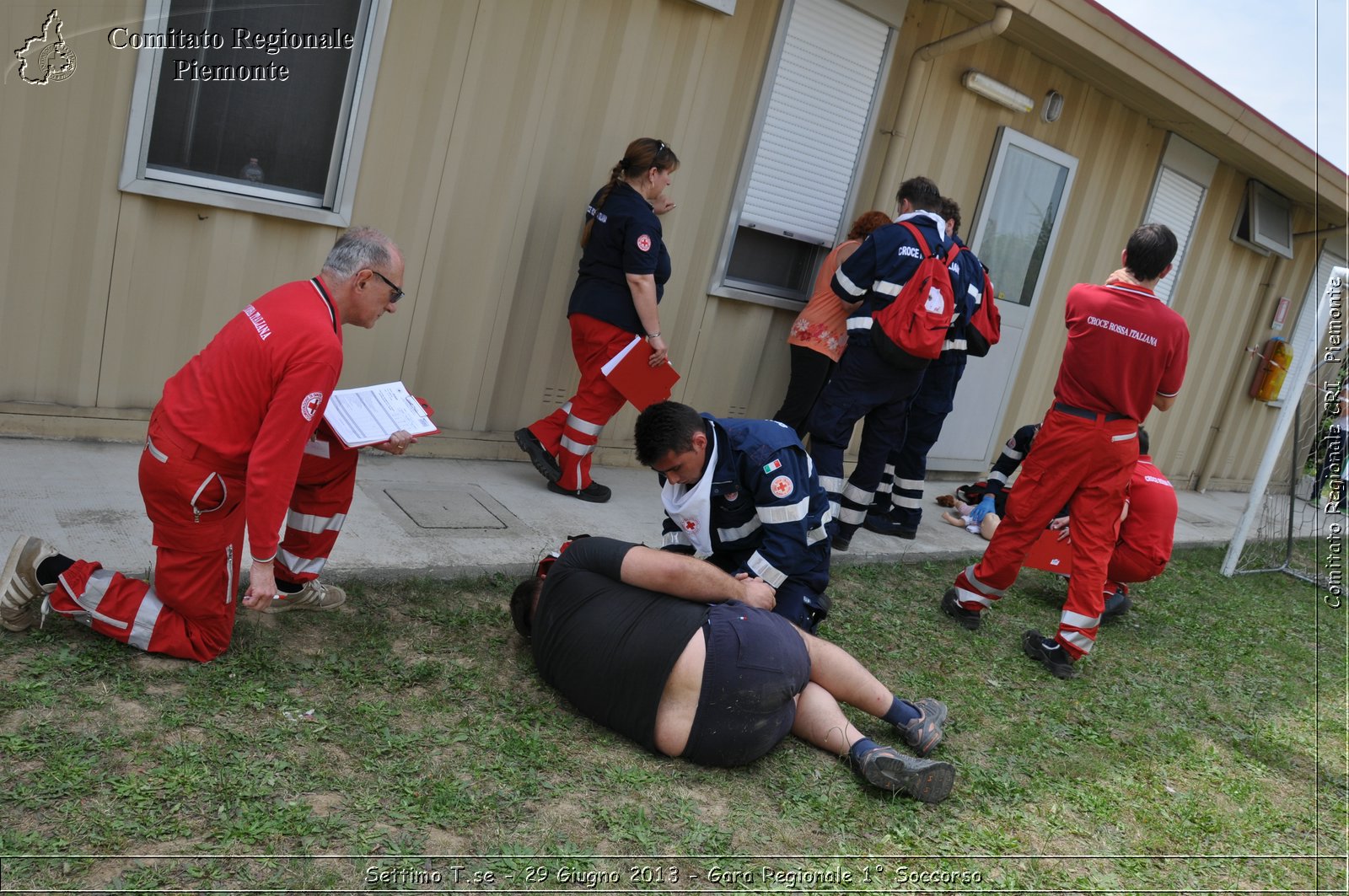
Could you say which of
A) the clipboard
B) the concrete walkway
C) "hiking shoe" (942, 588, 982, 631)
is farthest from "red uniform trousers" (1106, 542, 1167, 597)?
the clipboard

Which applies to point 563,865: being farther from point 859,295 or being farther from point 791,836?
point 859,295

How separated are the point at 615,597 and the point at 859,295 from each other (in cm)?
320

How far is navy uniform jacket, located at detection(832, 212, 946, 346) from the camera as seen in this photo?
229 inches

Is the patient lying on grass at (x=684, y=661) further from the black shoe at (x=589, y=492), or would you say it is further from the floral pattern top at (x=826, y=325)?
the floral pattern top at (x=826, y=325)

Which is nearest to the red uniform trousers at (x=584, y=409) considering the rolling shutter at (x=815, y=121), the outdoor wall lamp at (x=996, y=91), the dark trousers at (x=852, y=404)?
the dark trousers at (x=852, y=404)

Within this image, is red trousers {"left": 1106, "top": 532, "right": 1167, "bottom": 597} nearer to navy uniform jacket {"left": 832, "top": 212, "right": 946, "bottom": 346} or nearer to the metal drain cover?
navy uniform jacket {"left": 832, "top": 212, "right": 946, "bottom": 346}

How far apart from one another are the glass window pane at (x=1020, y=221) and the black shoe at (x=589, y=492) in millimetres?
4272

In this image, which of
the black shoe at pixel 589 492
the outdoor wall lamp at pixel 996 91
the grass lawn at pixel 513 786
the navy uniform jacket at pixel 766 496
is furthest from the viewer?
the outdoor wall lamp at pixel 996 91

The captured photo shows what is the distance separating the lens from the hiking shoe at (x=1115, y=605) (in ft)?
20.9

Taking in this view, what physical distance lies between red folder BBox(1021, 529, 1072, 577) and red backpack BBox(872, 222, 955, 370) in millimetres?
1269

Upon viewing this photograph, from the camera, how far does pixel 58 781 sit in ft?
8.65

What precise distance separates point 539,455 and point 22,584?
281cm

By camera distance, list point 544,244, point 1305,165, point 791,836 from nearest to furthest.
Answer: point 791,836 < point 544,244 < point 1305,165

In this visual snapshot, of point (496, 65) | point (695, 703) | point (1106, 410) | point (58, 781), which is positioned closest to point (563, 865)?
point (695, 703)
